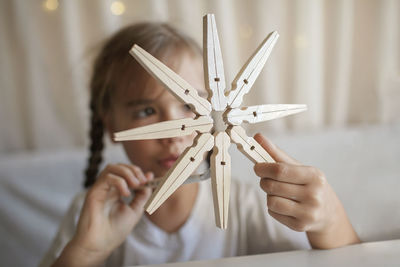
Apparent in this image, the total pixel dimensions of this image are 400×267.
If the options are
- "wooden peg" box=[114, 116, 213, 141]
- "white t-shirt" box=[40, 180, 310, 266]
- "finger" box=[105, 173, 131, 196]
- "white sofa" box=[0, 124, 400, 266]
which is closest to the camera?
"wooden peg" box=[114, 116, 213, 141]

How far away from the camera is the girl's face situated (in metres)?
0.58

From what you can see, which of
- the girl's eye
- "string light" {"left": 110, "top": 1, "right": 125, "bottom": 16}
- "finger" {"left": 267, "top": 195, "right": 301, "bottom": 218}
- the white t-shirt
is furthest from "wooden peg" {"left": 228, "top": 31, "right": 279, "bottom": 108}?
"string light" {"left": 110, "top": 1, "right": 125, "bottom": 16}

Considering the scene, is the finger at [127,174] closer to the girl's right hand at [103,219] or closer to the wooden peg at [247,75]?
→ the girl's right hand at [103,219]

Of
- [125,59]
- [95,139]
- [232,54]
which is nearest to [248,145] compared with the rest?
[125,59]

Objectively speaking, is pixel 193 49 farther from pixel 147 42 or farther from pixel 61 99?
pixel 61 99

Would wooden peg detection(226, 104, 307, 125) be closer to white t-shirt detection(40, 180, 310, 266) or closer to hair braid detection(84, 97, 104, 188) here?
white t-shirt detection(40, 180, 310, 266)

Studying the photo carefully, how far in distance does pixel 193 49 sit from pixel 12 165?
71 centimetres

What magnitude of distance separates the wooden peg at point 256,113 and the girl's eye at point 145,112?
0.24m

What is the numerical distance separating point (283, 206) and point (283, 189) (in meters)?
0.02

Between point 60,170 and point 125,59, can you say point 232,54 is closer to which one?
point 125,59

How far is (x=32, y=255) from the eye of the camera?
1030mm

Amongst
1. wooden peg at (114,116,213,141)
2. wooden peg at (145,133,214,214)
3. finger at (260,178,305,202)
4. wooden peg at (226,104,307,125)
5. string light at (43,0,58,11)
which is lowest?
finger at (260,178,305,202)

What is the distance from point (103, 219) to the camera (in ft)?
1.94

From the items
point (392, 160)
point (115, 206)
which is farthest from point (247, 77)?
point (392, 160)
